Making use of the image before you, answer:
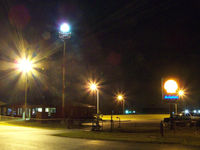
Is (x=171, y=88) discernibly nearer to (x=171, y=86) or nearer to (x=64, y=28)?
(x=171, y=86)

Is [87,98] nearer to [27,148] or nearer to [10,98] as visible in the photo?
[10,98]

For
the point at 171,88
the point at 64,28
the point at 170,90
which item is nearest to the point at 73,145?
the point at 170,90

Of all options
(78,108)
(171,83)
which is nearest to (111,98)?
(78,108)

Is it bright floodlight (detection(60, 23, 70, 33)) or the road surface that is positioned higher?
bright floodlight (detection(60, 23, 70, 33))

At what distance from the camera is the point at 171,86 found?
2098 cm

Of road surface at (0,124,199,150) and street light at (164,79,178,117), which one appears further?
street light at (164,79,178,117)

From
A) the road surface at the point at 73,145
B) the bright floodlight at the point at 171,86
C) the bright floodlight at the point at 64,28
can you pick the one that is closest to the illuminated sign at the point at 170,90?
the bright floodlight at the point at 171,86

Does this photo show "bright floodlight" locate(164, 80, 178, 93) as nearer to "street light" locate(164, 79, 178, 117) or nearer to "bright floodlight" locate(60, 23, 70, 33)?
"street light" locate(164, 79, 178, 117)

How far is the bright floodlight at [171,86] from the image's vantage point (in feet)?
68.6

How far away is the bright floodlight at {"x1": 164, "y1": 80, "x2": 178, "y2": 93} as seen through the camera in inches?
823

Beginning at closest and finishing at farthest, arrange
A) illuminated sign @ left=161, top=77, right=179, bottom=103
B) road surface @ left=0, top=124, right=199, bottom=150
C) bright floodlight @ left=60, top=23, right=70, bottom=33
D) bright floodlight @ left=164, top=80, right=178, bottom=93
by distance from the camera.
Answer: road surface @ left=0, top=124, right=199, bottom=150, illuminated sign @ left=161, top=77, right=179, bottom=103, bright floodlight @ left=164, top=80, right=178, bottom=93, bright floodlight @ left=60, top=23, right=70, bottom=33

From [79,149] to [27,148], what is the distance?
8.85 feet

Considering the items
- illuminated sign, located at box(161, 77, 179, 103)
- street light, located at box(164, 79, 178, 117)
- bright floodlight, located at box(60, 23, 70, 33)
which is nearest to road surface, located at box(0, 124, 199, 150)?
illuminated sign, located at box(161, 77, 179, 103)

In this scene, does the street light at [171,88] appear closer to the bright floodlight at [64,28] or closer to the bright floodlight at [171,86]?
the bright floodlight at [171,86]
